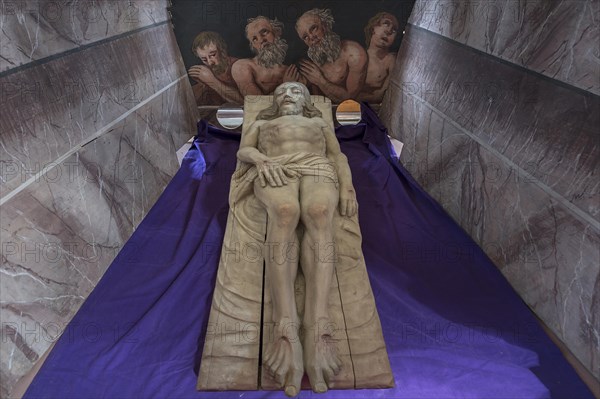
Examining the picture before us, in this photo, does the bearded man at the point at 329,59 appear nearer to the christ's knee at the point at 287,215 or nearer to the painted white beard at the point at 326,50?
the painted white beard at the point at 326,50

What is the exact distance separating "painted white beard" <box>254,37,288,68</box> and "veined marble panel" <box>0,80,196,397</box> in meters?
1.55

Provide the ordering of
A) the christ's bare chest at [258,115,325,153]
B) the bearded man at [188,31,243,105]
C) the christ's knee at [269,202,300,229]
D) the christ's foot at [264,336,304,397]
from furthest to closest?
the bearded man at [188,31,243,105] → the christ's bare chest at [258,115,325,153] → the christ's knee at [269,202,300,229] → the christ's foot at [264,336,304,397]

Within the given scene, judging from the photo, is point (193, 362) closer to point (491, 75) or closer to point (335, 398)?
point (335, 398)

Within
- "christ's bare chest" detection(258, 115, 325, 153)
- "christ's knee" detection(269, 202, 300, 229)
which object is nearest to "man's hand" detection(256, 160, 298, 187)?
"christ's knee" detection(269, 202, 300, 229)

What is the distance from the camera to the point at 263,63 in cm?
549

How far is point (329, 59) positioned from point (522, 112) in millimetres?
2814

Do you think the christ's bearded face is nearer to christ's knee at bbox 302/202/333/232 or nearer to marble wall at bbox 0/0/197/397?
christ's knee at bbox 302/202/333/232

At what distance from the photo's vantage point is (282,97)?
4.01 m

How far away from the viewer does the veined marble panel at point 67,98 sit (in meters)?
2.90

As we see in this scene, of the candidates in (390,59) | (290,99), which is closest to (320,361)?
(290,99)

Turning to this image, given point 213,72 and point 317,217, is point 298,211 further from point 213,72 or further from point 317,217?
point 213,72

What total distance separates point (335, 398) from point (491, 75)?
10.2ft

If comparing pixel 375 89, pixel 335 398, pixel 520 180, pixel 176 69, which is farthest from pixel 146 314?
pixel 375 89

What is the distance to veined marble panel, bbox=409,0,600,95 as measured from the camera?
9.06ft
